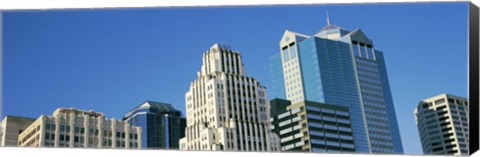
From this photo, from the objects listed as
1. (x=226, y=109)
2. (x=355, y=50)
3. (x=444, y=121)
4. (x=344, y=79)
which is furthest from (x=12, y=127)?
(x=355, y=50)

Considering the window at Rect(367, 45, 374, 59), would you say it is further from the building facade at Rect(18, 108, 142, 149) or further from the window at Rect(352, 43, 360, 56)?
the building facade at Rect(18, 108, 142, 149)

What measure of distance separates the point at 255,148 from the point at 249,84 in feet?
41.6

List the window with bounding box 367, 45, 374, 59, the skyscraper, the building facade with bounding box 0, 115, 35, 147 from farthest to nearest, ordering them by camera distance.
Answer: the window with bounding box 367, 45, 374, 59, the skyscraper, the building facade with bounding box 0, 115, 35, 147

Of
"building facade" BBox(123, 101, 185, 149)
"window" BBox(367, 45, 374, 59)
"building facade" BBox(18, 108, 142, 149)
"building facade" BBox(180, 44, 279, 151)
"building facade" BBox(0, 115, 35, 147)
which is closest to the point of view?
"building facade" BBox(18, 108, 142, 149)

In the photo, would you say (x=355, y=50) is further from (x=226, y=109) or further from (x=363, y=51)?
(x=226, y=109)

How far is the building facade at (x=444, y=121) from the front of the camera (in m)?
134

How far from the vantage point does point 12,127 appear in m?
90.5

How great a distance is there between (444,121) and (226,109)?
61.6m

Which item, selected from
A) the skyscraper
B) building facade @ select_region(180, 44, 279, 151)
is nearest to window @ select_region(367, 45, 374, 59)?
the skyscraper

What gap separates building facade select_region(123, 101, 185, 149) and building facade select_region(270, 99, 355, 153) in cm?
2745

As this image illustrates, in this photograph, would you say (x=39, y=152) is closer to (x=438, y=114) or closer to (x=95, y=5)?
(x=95, y=5)

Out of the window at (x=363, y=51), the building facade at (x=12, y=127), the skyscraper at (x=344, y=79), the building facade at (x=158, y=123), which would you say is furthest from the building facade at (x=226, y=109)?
the window at (x=363, y=51)

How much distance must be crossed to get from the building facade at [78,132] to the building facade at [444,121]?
227 feet

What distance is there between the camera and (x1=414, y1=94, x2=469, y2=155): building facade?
134m
